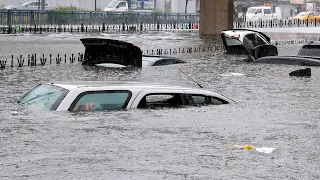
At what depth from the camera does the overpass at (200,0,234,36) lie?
172ft

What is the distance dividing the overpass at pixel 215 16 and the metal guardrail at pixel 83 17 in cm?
870

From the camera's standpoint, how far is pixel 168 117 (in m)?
14.8

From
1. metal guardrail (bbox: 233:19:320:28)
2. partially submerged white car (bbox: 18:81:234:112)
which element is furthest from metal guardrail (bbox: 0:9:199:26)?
partially submerged white car (bbox: 18:81:234:112)

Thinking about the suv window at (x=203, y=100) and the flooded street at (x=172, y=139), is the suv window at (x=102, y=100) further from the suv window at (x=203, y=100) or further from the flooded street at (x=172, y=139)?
the suv window at (x=203, y=100)

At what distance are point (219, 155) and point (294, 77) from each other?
525 inches

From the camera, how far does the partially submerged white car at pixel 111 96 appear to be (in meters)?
13.9

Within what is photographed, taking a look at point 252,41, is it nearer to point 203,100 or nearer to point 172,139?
point 203,100

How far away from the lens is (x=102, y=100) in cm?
1464

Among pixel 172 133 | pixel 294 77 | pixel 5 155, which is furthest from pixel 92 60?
pixel 5 155

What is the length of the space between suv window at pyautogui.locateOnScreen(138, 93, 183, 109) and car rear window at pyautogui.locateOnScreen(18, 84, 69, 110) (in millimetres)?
1442

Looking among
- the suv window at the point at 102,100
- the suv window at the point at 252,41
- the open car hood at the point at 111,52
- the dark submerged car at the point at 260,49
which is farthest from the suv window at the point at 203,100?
the suv window at the point at 252,41

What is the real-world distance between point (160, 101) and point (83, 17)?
4513 cm

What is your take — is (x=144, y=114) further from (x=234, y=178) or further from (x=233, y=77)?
(x=233, y=77)

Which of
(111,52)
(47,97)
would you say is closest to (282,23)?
(111,52)
